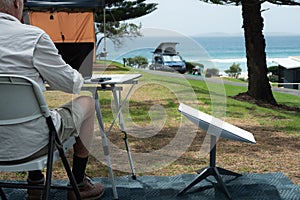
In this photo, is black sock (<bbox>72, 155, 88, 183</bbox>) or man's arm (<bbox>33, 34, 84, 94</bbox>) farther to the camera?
black sock (<bbox>72, 155, 88, 183</bbox>)

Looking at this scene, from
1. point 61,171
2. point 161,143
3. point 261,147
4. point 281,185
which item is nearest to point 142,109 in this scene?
point 161,143

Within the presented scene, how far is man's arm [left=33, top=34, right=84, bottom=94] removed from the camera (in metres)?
1.88

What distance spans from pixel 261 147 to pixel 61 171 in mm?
1579

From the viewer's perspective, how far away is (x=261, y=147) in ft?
13.1

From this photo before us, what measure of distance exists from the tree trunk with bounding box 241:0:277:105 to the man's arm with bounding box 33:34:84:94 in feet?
19.5

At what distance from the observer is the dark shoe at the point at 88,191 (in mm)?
2493

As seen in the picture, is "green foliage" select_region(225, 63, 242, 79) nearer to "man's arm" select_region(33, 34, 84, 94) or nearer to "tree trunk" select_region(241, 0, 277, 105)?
"tree trunk" select_region(241, 0, 277, 105)

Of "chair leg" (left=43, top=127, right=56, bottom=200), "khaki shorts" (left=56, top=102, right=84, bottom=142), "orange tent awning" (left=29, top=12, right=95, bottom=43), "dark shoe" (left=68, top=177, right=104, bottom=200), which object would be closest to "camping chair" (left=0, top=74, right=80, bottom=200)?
"chair leg" (left=43, top=127, right=56, bottom=200)

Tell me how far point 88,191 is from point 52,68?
0.85 m

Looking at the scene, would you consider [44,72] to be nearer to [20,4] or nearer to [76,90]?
[76,90]

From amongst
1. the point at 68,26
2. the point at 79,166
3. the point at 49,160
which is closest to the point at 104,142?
the point at 79,166

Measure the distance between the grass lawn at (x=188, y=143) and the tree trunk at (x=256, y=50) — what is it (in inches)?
48.9

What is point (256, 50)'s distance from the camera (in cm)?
773

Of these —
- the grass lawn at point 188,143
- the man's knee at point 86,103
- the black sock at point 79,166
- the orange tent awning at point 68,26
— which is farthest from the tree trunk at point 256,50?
the man's knee at point 86,103
